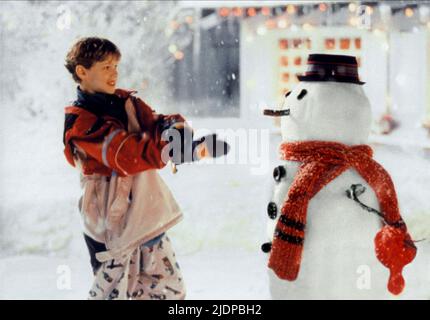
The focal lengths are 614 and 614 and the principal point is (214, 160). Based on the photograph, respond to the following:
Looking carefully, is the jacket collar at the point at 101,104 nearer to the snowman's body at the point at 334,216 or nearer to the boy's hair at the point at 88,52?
the boy's hair at the point at 88,52

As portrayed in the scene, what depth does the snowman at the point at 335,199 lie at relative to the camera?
1463 millimetres

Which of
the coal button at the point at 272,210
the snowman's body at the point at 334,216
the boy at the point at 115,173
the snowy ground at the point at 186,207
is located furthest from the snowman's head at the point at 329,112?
the snowy ground at the point at 186,207

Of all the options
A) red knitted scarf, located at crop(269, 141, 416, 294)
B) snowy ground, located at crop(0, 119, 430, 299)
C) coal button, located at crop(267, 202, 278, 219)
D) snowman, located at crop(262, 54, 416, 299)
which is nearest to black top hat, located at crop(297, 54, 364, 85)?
snowman, located at crop(262, 54, 416, 299)

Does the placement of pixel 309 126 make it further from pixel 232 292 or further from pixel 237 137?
pixel 232 292

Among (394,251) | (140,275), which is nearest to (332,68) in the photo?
(394,251)

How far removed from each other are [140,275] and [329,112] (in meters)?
0.62

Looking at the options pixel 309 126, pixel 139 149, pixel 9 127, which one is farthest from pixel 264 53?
pixel 9 127

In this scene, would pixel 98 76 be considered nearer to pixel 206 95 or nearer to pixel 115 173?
pixel 115 173

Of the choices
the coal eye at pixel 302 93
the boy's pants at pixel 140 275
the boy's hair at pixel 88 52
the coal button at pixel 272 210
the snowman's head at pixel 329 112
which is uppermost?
the boy's hair at pixel 88 52

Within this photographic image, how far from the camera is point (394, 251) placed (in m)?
1.45

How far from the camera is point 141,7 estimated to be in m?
1.97

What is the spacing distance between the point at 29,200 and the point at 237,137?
0.74 metres

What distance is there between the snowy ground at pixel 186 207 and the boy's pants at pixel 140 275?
0.34 meters

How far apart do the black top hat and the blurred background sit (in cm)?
40
